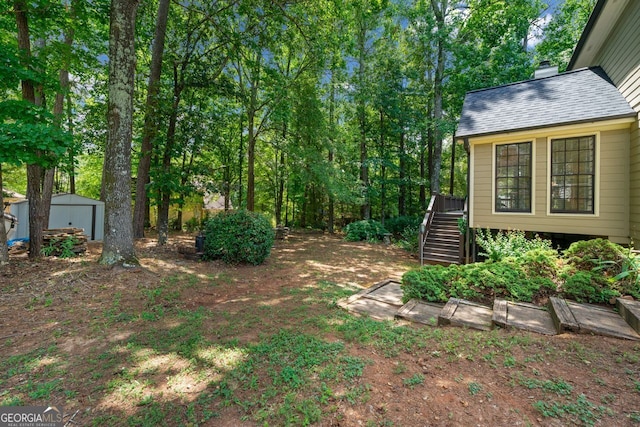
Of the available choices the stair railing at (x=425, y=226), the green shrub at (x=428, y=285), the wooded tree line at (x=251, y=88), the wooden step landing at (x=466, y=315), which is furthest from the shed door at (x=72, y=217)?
the wooden step landing at (x=466, y=315)

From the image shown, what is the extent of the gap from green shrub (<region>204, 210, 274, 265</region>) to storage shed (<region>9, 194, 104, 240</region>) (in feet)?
21.8

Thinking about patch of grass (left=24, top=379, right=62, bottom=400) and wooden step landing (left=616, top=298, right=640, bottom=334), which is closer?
patch of grass (left=24, top=379, right=62, bottom=400)

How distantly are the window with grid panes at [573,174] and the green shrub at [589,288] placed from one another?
3285mm

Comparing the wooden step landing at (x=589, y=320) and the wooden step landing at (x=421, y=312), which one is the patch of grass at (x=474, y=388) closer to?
the wooden step landing at (x=421, y=312)

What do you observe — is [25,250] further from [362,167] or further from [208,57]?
[362,167]

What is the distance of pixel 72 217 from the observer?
1037 cm

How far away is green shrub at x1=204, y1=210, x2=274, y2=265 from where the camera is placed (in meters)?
7.00

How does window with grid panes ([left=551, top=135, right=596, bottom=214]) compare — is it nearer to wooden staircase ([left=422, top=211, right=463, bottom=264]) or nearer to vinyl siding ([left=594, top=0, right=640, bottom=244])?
vinyl siding ([left=594, top=0, right=640, bottom=244])

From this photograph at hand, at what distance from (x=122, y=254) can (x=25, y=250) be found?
4.33 metres

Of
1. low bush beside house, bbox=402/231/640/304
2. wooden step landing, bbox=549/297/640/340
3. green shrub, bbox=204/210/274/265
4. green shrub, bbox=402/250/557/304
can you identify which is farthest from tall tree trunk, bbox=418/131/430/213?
wooden step landing, bbox=549/297/640/340

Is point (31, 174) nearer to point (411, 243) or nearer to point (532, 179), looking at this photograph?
point (411, 243)

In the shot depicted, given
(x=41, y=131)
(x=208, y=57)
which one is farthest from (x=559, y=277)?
(x=208, y=57)

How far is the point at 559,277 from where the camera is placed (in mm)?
4176

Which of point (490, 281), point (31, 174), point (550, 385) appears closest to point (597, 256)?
point (490, 281)
